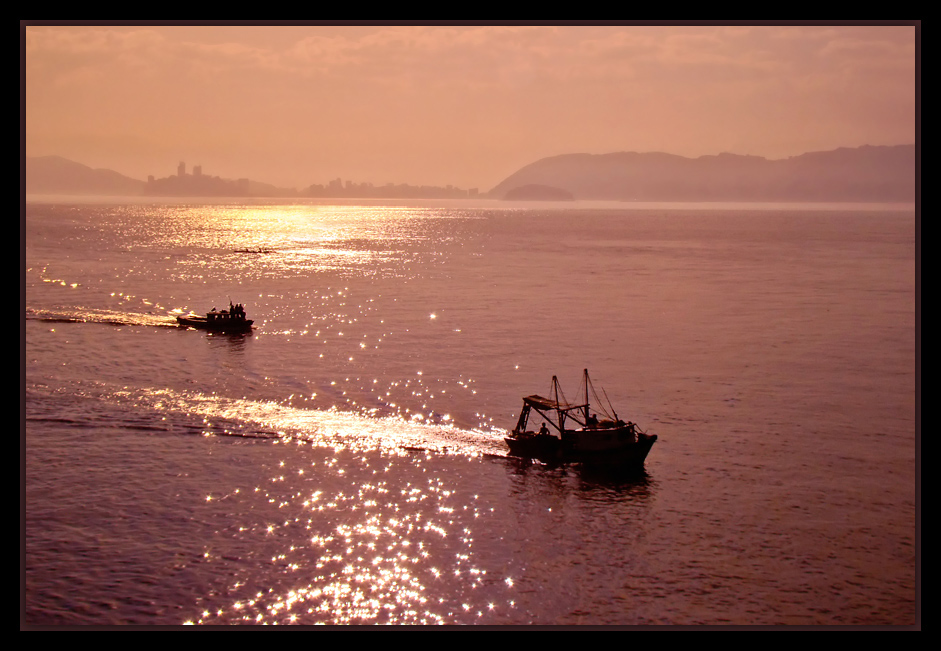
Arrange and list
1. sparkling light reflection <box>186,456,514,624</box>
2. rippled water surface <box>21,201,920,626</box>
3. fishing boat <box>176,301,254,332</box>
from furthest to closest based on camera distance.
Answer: fishing boat <box>176,301,254,332</box>, rippled water surface <box>21,201,920,626</box>, sparkling light reflection <box>186,456,514,624</box>

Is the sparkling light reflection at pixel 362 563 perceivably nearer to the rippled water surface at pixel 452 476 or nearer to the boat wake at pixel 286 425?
the rippled water surface at pixel 452 476

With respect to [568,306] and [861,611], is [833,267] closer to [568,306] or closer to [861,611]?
[568,306]

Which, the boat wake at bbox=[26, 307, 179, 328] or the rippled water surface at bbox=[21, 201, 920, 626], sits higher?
the boat wake at bbox=[26, 307, 179, 328]

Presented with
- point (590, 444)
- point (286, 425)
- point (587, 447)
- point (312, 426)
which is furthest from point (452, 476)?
point (286, 425)

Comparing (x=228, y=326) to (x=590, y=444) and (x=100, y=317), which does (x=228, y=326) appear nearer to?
(x=100, y=317)

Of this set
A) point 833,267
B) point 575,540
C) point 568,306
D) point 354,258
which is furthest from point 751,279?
point 575,540

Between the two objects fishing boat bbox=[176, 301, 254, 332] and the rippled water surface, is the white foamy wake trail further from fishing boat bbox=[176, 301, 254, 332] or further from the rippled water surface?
fishing boat bbox=[176, 301, 254, 332]

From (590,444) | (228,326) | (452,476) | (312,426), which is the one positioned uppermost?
(228,326)

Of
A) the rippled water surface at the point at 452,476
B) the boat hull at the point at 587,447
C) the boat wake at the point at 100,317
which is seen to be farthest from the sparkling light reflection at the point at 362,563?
the boat wake at the point at 100,317

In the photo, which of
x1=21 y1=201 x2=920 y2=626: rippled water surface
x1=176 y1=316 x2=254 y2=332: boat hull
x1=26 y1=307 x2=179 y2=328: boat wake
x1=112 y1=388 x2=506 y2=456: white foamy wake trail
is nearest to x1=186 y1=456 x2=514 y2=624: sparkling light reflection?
x1=21 y1=201 x2=920 y2=626: rippled water surface
